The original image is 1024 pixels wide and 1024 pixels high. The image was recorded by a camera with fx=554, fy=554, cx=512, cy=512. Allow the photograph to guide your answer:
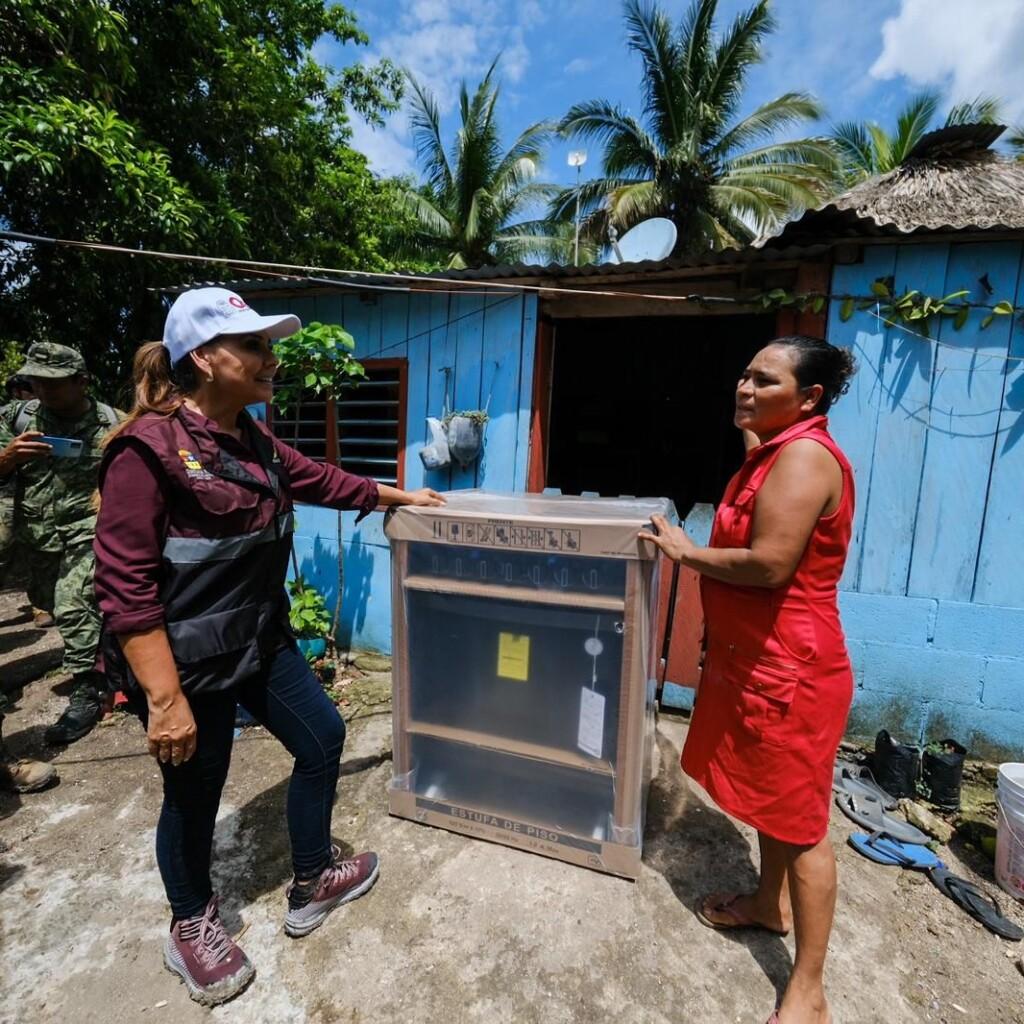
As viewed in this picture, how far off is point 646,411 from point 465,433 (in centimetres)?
257

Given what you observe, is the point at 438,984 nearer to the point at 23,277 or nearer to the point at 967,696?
the point at 967,696

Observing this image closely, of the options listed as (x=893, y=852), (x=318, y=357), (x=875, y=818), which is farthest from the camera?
(x=318, y=357)

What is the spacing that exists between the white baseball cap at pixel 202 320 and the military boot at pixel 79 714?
9.11 feet

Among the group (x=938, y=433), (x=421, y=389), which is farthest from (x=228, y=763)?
(x=938, y=433)

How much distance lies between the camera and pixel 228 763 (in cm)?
166

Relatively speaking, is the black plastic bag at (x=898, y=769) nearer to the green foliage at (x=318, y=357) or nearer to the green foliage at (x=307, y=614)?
the green foliage at (x=307, y=614)

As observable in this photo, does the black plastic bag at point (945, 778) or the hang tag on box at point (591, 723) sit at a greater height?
the hang tag on box at point (591, 723)

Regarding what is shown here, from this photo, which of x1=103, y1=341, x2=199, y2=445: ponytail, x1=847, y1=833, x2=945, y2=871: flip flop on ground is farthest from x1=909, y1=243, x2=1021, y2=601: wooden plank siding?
x1=103, y1=341, x2=199, y2=445: ponytail

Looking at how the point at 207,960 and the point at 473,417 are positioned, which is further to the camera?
the point at 473,417

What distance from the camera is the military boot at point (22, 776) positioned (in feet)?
8.83

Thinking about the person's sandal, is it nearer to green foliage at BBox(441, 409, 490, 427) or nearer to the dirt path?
the dirt path

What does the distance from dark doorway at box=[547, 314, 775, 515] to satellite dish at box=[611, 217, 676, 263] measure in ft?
3.18

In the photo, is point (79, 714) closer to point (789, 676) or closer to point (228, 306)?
point (228, 306)

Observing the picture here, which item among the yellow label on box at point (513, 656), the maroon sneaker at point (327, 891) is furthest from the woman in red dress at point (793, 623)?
the maroon sneaker at point (327, 891)
